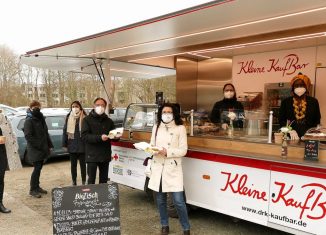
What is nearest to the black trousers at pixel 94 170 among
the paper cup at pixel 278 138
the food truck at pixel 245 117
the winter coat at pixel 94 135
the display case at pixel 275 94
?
the winter coat at pixel 94 135

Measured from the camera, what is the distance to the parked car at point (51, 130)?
28.2 feet

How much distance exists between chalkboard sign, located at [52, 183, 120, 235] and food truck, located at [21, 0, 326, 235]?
1.32 meters

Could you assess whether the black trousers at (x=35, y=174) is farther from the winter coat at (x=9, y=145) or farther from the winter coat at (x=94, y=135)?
the winter coat at (x=94, y=135)

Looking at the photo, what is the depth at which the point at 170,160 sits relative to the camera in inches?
154

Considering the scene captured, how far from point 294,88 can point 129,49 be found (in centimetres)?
302

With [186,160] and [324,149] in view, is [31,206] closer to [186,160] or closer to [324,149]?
[186,160]

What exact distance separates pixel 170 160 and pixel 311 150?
59.3 inches

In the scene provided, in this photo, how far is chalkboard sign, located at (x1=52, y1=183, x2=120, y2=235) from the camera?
328 cm

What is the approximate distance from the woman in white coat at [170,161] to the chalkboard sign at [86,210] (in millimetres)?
658

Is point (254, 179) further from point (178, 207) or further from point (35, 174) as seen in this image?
point (35, 174)

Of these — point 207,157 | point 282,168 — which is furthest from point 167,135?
point 282,168

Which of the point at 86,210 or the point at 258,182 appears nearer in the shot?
the point at 86,210

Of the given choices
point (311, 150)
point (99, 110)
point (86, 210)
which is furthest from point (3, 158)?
point (311, 150)

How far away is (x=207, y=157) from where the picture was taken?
165 inches
